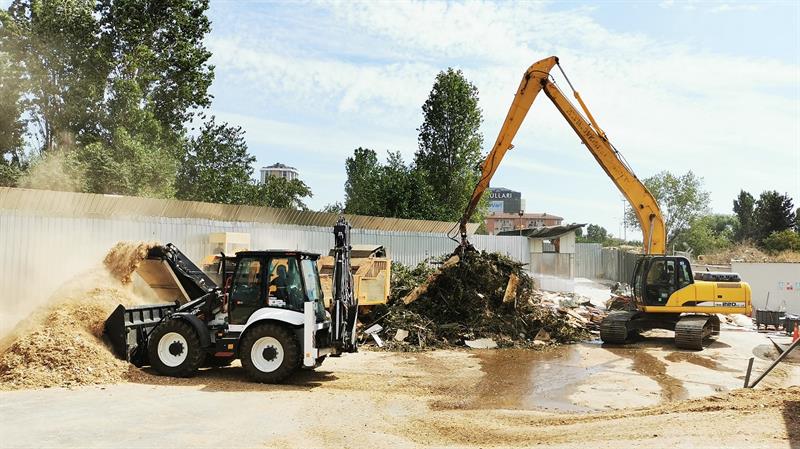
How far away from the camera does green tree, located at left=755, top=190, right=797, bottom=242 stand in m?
59.9

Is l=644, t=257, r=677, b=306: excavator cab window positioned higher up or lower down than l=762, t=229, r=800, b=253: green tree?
lower down

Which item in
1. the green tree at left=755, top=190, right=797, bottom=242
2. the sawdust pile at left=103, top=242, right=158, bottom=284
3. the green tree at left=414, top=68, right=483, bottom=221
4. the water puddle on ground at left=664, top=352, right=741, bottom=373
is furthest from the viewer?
the green tree at left=755, top=190, right=797, bottom=242

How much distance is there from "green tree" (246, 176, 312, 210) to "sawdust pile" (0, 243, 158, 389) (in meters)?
28.1

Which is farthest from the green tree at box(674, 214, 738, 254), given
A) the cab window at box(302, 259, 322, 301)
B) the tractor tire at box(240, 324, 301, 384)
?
the tractor tire at box(240, 324, 301, 384)

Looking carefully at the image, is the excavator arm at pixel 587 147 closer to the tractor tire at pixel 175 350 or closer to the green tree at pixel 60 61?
the tractor tire at pixel 175 350

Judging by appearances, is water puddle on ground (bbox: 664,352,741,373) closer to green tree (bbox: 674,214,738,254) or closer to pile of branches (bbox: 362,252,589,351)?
pile of branches (bbox: 362,252,589,351)

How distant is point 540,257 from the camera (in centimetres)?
3053

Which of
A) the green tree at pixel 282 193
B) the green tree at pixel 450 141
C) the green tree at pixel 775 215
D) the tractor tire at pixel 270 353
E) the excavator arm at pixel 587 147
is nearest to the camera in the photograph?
the tractor tire at pixel 270 353

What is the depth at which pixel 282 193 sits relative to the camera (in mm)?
48875

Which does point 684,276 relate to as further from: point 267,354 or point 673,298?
point 267,354

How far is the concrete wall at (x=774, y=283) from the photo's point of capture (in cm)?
2455

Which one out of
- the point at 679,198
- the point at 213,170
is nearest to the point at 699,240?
the point at 679,198

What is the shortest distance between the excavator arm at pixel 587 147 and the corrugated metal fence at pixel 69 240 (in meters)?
6.67

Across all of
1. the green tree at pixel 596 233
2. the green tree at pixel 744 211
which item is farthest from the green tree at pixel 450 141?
the green tree at pixel 596 233
